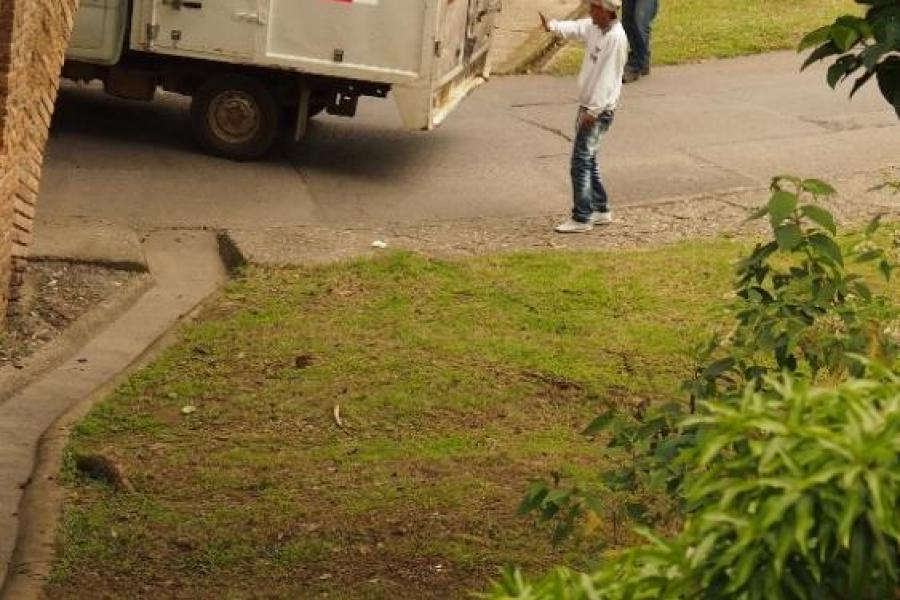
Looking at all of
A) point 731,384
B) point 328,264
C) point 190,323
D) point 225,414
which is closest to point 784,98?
point 328,264

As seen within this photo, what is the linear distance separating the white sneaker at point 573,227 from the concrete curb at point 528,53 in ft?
18.5

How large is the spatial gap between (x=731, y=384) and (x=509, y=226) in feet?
24.1

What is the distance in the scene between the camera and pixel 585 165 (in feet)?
43.9

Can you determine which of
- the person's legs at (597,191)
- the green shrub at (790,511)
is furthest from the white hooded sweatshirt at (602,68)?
the green shrub at (790,511)

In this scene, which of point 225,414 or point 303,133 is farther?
point 303,133

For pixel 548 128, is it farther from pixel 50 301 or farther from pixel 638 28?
pixel 50 301

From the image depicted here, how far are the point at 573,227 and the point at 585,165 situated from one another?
19.8 inches

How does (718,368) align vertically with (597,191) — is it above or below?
above

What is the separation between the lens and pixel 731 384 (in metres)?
6.50

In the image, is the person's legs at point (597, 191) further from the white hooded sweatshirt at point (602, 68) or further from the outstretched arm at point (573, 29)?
the outstretched arm at point (573, 29)

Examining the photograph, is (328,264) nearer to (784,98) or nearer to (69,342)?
(69,342)

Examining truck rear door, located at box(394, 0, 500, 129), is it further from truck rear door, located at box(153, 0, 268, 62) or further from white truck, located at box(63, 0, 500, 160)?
truck rear door, located at box(153, 0, 268, 62)

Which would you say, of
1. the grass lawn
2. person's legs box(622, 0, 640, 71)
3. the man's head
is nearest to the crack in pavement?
person's legs box(622, 0, 640, 71)

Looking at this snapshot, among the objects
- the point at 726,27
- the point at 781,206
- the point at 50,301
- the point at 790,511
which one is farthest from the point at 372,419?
the point at 726,27
